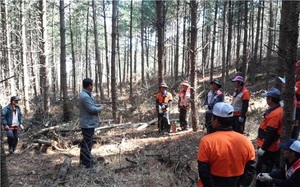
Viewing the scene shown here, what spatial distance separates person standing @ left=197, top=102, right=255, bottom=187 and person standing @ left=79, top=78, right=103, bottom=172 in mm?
4006

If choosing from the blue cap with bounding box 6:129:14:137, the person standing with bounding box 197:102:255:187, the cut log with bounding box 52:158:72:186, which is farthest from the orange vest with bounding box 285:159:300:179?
the blue cap with bounding box 6:129:14:137

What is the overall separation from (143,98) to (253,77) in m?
12.4

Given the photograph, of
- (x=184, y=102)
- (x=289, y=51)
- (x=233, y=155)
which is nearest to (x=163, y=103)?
(x=184, y=102)

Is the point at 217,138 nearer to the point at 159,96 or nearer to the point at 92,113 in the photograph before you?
the point at 92,113

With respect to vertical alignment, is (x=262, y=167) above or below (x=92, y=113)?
below

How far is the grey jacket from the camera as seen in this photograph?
6938 millimetres

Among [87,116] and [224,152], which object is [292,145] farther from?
[87,116]

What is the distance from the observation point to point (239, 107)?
7488 mm

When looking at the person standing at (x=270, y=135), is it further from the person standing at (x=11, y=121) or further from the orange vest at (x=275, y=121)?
the person standing at (x=11, y=121)

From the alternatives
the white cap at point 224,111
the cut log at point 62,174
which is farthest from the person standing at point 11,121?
the white cap at point 224,111

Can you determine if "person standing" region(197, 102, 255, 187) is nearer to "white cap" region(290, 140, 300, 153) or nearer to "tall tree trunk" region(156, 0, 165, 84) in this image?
"white cap" region(290, 140, 300, 153)

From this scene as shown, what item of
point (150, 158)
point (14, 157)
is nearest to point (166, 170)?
point (150, 158)

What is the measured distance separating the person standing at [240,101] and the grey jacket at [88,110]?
3.28 meters

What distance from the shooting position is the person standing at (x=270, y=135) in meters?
4.88
